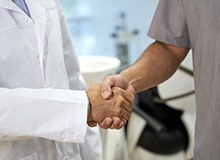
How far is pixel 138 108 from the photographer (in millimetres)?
2084

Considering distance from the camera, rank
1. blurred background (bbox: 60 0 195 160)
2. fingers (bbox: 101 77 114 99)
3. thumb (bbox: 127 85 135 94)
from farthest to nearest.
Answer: blurred background (bbox: 60 0 195 160)
thumb (bbox: 127 85 135 94)
fingers (bbox: 101 77 114 99)

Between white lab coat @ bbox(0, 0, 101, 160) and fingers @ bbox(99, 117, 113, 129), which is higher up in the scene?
white lab coat @ bbox(0, 0, 101, 160)

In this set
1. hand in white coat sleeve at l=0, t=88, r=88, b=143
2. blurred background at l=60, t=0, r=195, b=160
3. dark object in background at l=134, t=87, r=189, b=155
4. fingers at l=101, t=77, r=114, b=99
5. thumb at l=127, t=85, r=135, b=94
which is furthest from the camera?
blurred background at l=60, t=0, r=195, b=160

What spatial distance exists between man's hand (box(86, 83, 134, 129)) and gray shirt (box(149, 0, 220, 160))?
230mm

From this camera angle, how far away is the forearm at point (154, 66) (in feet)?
3.76

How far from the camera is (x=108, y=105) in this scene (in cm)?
101

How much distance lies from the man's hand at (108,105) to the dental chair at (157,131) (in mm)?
920

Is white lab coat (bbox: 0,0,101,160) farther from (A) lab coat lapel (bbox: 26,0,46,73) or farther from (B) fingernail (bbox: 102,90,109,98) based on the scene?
(B) fingernail (bbox: 102,90,109,98)

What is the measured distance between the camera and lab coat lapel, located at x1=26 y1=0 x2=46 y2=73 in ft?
2.97

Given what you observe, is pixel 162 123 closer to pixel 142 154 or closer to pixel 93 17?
pixel 142 154

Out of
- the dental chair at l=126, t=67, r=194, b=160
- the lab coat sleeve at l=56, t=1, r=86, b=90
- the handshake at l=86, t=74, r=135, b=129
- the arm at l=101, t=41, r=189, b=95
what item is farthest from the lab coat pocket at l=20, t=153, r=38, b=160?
the dental chair at l=126, t=67, r=194, b=160

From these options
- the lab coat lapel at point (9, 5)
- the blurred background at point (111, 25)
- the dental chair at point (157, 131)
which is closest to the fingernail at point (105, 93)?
the lab coat lapel at point (9, 5)

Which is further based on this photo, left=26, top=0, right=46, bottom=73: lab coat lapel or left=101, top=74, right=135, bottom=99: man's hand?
left=101, top=74, right=135, bottom=99: man's hand

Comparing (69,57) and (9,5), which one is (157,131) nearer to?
(69,57)
